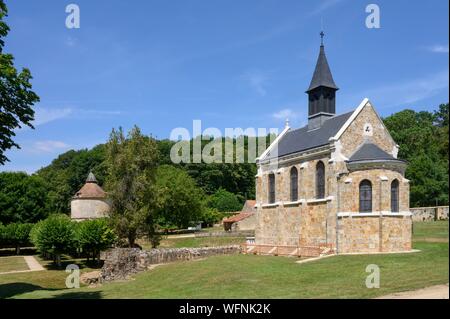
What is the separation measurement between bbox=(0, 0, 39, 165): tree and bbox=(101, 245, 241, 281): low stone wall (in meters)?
14.9

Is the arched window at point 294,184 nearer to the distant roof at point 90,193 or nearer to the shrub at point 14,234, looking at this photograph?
the shrub at point 14,234

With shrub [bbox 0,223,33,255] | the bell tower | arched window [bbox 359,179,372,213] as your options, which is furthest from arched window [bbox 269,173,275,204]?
shrub [bbox 0,223,33,255]

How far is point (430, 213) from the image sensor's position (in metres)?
49.7

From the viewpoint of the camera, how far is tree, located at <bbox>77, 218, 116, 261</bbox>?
42.5 meters

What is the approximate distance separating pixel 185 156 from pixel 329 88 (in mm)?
63297

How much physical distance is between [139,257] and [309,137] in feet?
58.1

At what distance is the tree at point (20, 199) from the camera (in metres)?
62.0

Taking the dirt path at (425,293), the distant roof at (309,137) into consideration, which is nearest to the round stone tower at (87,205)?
the distant roof at (309,137)

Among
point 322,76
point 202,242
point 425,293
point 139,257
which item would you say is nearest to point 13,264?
point 139,257

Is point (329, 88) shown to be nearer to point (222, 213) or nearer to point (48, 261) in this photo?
point (48, 261)

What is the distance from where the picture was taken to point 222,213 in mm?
82688

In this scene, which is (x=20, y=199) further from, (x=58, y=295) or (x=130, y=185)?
(x=58, y=295)

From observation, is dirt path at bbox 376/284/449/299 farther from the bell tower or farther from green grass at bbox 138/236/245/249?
green grass at bbox 138/236/245/249
